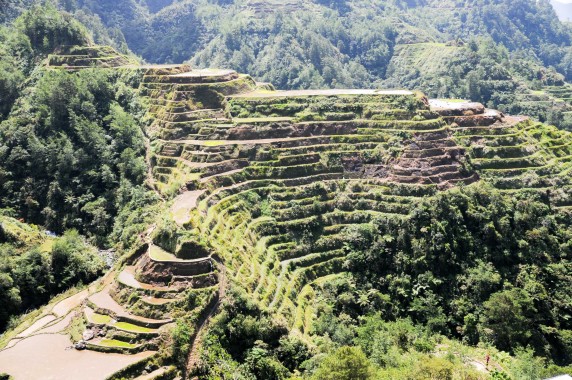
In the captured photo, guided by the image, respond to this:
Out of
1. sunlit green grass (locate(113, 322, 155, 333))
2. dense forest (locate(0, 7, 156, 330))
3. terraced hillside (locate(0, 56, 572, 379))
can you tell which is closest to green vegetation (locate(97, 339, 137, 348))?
terraced hillside (locate(0, 56, 572, 379))

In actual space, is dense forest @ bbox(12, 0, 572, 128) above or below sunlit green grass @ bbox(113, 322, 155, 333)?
above

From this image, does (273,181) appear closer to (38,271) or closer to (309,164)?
(309,164)

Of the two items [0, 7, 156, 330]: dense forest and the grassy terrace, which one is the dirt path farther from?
the grassy terrace

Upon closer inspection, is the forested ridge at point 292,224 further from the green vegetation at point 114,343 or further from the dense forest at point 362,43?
the dense forest at point 362,43

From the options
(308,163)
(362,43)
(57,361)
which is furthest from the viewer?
(362,43)

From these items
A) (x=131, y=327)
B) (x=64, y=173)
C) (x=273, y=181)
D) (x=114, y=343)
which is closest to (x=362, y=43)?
(x=273, y=181)

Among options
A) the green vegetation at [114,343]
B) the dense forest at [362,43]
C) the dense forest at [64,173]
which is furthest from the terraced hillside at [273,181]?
the dense forest at [362,43]

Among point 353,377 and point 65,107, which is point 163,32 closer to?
point 65,107
